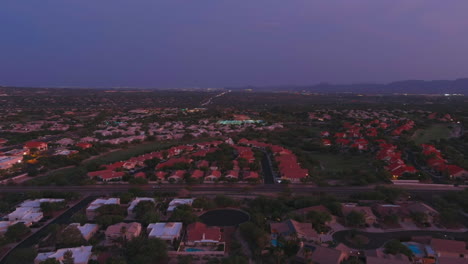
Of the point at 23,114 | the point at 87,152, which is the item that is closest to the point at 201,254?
the point at 87,152

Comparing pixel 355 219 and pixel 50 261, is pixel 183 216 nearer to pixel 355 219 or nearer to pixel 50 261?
pixel 50 261

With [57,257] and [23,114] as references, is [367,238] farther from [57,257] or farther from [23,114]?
[23,114]

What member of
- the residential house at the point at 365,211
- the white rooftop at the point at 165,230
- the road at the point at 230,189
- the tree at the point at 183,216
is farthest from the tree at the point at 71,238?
the residential house at the point at 365,211

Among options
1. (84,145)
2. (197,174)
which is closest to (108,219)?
(197,174)

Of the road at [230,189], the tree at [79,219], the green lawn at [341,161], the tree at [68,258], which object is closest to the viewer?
the tree at [68,258]

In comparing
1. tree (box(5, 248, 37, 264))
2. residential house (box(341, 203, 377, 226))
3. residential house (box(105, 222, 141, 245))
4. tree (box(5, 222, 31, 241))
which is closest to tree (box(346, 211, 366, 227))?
residential house (box(341, 203, 377, 226))

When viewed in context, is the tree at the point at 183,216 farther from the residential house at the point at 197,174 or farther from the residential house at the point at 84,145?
the residential house at the point at 84,145

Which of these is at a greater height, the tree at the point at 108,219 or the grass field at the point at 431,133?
the grass field at the point at 431,133
